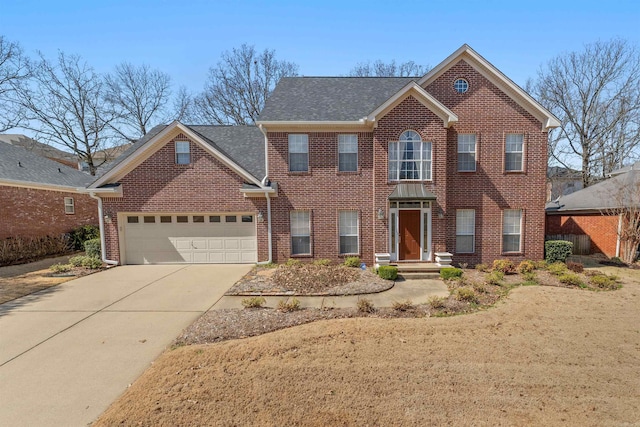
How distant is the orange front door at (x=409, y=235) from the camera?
1143cm

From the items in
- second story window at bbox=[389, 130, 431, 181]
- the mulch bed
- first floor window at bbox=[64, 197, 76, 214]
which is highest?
second story window at bbox=[389, 130, 431, 181]

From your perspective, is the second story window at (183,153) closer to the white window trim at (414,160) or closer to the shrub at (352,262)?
the shrub at (352,262)

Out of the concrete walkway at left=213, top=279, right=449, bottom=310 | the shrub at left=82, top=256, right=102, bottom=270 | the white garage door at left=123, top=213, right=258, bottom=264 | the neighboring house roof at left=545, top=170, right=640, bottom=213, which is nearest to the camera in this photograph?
the concrete walkway at left=213, top=279, right=449, bottom=310

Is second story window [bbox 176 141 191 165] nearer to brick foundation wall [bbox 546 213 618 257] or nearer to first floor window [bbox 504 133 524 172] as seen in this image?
first floor window [bbox 504 133 524 172]

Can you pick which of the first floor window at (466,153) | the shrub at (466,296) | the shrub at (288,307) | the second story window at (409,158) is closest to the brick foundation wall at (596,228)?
the first floor window at (466,153)

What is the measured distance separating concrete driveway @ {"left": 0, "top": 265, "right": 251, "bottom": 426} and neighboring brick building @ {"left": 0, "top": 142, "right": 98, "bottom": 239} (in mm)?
7335

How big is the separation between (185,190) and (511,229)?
45.4ft

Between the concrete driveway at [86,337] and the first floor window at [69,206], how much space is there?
9964 mm

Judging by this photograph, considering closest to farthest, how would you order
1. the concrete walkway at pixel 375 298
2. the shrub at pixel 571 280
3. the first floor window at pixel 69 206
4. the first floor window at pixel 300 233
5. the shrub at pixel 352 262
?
1. the concrete walkway at pixel 375 298
2. the shrub at pixel 571 280
3. the shrub at pixel 352 262
4. the first floor window at pixel 300 233
5. the first floor window at pixel 69 206

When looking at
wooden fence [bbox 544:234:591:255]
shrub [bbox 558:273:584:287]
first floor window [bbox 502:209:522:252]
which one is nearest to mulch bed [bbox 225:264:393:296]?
shrub [bbox 558:273:584:287]

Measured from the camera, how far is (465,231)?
11922mm

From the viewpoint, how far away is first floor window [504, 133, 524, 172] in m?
11.8

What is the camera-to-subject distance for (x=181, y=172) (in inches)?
471

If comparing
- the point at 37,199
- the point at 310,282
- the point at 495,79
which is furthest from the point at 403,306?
the point at 37,199
